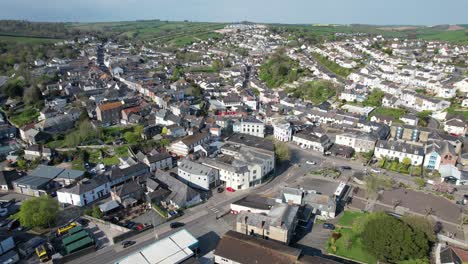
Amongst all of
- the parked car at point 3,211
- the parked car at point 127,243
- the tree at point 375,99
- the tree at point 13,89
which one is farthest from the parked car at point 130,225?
the tree at point 13,89

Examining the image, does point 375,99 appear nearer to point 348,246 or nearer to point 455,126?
point 455,126

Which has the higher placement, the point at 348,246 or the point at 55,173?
the point at 55,173

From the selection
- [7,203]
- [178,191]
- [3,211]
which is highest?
[178,191]

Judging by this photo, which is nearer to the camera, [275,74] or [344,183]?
[344,183]

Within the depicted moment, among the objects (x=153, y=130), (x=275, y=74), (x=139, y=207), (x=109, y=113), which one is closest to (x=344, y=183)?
(x=139, y=207)

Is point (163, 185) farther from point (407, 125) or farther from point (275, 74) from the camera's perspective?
point (275, 74)

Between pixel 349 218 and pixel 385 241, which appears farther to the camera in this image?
pixel 349 218

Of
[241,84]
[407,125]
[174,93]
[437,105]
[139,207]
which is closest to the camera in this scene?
[139,207]

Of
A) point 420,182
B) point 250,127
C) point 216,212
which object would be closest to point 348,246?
point 216,212

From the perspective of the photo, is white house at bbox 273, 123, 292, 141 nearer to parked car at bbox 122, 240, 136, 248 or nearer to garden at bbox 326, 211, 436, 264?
garden at bbox 326, 211, 436, 264
